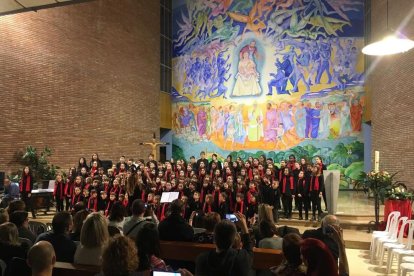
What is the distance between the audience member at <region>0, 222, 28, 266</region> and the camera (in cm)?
349

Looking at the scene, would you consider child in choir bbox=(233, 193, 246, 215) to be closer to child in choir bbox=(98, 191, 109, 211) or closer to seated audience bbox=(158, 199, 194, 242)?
child in choir bbox=(98, 191, 109, 211)

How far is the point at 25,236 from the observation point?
14.0 ft

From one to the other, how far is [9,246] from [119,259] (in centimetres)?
155

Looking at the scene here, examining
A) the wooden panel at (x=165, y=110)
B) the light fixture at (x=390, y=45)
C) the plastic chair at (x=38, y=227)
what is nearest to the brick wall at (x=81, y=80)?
the wooden panel at (x=165, y=110)

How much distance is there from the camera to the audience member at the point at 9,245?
349cm

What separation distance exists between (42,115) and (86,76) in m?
2.60

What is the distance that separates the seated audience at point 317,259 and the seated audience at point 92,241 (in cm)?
174

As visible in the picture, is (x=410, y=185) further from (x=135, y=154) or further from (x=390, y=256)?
(x=135, y=154)

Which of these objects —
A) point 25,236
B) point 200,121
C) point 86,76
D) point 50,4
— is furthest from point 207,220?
point 200,121

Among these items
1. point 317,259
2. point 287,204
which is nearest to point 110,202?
point 287,204

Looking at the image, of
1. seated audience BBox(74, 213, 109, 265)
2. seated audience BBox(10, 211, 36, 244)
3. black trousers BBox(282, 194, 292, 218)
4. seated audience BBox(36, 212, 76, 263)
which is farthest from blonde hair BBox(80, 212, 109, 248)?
black trousers BBox(282, 194, 292, 218)

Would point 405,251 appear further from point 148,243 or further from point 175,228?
point 148,243

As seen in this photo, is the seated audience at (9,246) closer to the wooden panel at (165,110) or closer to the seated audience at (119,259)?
the seated audience at (119,259)

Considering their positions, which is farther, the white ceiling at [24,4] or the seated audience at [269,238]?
the white ceiling at [24,4]
